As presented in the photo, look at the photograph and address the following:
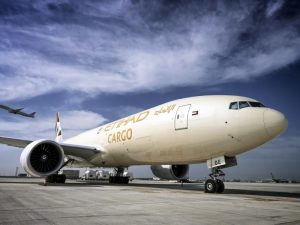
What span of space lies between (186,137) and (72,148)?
349 inches

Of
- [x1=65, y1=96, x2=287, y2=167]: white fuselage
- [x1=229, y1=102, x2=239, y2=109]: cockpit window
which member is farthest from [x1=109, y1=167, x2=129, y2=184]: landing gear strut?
[x1=229, y1=102, x2=239, y2=109]: cockpit window

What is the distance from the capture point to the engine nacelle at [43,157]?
14.5 meters

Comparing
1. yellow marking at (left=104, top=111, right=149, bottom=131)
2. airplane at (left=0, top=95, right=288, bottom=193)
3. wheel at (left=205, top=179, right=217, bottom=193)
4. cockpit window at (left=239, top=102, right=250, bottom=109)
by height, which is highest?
yellow marking at (left=104, top=111, right=149, bottom=131)

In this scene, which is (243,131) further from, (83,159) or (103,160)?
(83,159)

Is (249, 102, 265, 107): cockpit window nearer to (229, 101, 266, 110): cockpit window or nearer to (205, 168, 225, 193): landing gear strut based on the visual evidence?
(229, 101, 266, 110): cockpit window

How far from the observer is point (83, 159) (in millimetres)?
19891

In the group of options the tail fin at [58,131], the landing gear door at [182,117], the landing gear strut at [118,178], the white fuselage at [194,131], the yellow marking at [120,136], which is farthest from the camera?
the tail fin at [58,131]

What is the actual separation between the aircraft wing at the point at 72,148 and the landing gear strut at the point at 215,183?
9120 mm

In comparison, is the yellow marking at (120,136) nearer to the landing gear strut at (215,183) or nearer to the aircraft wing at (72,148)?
the aircraft wing at (72,148)

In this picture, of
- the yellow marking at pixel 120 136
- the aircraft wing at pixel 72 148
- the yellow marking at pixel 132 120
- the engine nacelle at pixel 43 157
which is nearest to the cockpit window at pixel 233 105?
the yellow marking at pixel 132 120

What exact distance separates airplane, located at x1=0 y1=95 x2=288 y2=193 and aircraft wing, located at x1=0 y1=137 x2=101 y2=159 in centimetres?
6

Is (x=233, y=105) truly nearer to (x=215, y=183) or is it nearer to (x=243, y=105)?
(x=243, y=105)

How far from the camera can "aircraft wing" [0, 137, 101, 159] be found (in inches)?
695

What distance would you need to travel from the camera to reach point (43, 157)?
15172 mm
